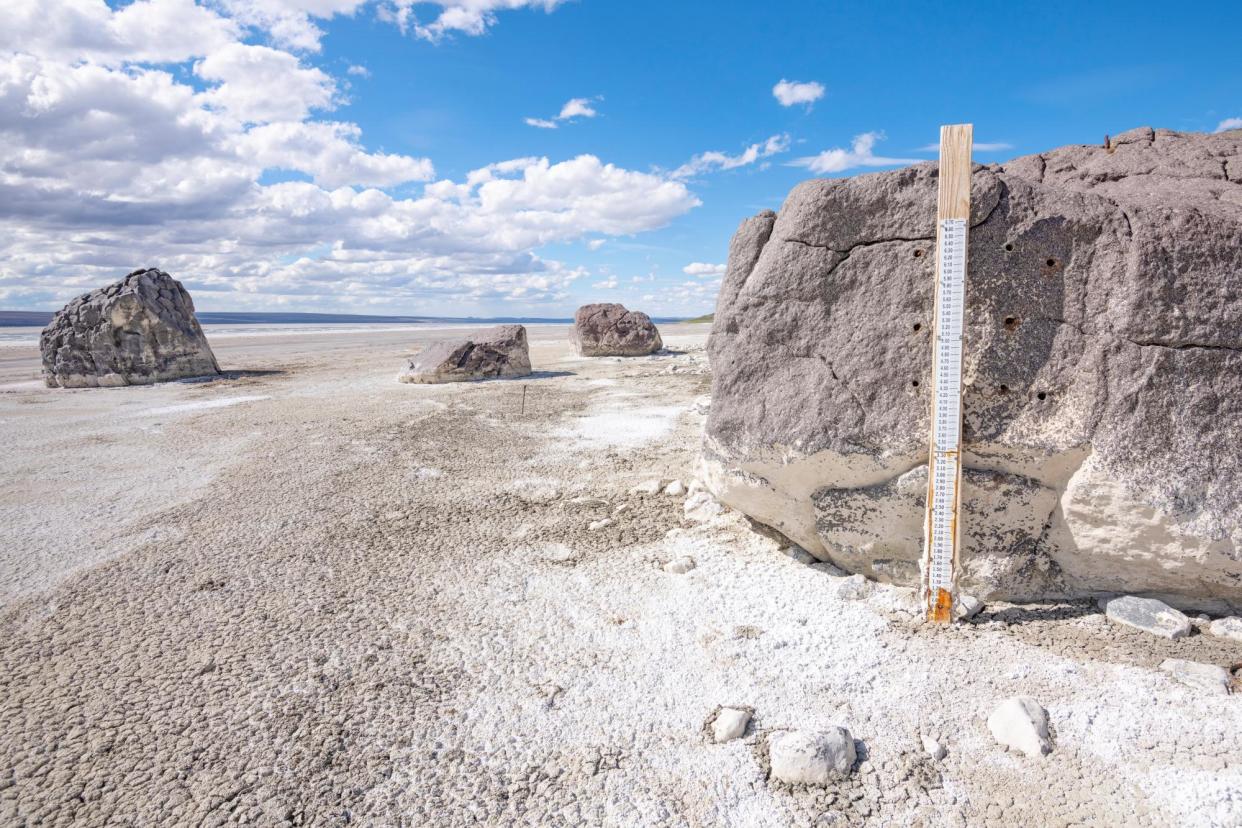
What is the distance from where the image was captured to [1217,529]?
10.2ft

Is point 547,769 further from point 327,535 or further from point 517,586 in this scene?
point 327,535

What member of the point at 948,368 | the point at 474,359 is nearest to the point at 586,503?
the point at 948,368

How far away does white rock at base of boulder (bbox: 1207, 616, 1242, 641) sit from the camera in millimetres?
3139

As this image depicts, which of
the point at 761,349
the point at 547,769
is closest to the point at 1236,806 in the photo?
the point at 547,769

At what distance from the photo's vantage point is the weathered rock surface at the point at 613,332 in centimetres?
1809

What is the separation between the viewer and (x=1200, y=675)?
286cm

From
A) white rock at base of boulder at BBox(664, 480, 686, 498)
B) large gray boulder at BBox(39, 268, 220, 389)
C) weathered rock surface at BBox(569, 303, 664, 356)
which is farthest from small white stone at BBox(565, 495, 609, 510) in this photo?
weathered rock surface at BBox(569, 303, 664, 356)

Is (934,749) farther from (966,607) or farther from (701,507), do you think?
(701,507)

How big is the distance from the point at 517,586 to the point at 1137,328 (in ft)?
11.3

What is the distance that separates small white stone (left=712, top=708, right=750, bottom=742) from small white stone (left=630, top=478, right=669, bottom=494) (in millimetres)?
2968

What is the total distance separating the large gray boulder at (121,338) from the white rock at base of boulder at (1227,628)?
635 inches

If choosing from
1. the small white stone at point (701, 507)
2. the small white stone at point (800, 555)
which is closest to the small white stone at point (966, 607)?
the small white stone at point (800, 555)

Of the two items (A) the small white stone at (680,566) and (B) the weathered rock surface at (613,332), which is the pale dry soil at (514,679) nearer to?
(A) the small white stone at (680,566)

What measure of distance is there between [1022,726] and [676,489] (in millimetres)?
3287
